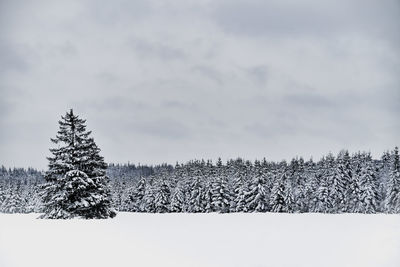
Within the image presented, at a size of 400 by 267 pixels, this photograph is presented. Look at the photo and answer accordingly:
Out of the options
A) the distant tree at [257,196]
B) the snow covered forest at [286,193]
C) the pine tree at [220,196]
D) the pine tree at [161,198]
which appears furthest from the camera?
the pine tree at [161,198]

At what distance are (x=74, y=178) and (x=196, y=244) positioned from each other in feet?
65.9

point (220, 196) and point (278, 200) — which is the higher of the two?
point (220, 196)

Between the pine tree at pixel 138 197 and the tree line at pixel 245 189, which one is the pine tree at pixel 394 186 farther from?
the pine tree at pixel 138 197

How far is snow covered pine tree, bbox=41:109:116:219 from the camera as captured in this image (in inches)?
944

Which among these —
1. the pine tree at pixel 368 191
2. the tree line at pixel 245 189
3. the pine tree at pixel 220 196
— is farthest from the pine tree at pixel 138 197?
the pine tree at pixel 368 191

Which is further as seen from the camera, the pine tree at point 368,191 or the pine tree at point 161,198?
the pine tree at point 161,198

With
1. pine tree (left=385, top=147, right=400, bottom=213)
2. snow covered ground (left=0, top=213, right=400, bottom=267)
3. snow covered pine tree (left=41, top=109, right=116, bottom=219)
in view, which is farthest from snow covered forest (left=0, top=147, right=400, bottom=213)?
snow covered ground (left=0, top=213, right=400, bottom=267)

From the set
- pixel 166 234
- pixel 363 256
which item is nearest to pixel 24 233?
pixel 166 234

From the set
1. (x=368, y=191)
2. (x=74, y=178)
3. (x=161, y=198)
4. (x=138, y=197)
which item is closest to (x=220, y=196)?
(x=161, y=198)

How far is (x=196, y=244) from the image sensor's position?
5.86 m

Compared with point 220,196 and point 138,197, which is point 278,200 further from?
point 138,197

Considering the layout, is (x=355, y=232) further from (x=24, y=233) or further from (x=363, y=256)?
(x=24, y=233)

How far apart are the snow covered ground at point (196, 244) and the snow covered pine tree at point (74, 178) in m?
17.0

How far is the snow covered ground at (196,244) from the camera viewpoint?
5.29 metres
